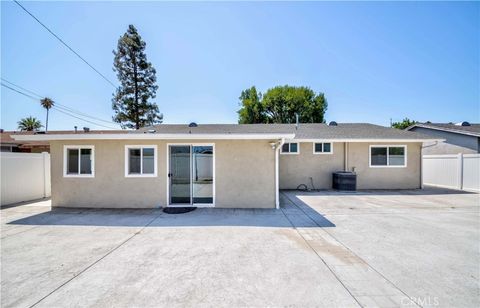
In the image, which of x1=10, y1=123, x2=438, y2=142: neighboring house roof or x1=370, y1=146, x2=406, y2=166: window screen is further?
x1=370, y1=146, x2=406, y2=166: window screen

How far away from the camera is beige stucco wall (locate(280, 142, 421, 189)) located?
1110 centimetres

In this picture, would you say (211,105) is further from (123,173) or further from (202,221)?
(202,221)

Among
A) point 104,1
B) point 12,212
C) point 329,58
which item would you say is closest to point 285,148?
point 329,58

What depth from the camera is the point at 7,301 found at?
8.36 ft

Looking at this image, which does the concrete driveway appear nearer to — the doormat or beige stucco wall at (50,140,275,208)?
the doormat

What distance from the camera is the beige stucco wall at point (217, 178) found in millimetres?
7188

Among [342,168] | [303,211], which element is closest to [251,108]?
[342,168]

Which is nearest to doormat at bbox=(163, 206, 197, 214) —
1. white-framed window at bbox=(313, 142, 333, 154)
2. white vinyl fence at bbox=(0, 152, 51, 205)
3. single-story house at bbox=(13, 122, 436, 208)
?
single-story house at bbox=(13, 122, 436, 208)

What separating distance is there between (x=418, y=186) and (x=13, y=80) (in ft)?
80.0

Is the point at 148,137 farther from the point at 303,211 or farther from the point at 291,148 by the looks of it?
the point at 291,148

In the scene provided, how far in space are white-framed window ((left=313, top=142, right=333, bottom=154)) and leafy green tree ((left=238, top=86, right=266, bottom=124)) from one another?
17.4 m

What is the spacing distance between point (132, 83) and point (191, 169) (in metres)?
17.0

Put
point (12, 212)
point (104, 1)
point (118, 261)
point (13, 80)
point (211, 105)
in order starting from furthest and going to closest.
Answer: point (211, 105) < point (13, 80) < point (104, 1) < point (12, 212) < point (118, 261)

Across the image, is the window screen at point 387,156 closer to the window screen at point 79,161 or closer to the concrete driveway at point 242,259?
the concrete driveway at point 242,259
